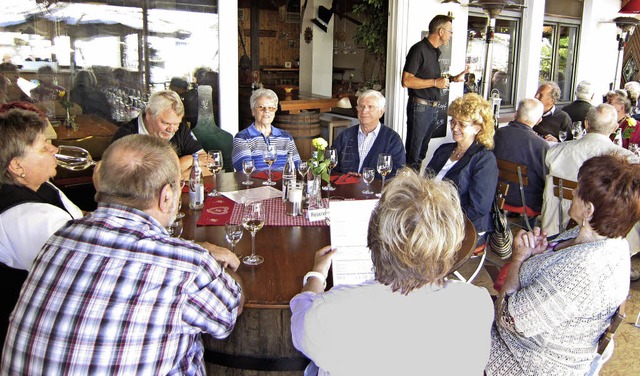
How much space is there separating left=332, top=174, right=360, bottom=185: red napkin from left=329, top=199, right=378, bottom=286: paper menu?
0.87 m

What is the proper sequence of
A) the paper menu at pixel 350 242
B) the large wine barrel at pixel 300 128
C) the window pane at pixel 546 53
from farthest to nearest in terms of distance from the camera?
1. the window pane at pixel 546 53
2. the large wine barrel at pixel 300 128
3. the paper menu at pixel 350 242

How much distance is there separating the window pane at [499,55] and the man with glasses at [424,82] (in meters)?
1.41

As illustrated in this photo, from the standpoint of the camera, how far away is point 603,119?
345 centimetres

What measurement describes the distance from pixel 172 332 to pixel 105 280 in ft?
0.66

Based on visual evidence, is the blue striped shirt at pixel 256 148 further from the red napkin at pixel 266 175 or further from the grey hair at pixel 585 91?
the grey hair at pixel 585 91

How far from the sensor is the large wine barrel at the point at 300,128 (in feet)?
17.9

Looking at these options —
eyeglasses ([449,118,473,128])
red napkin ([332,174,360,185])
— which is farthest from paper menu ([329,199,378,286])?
eyeglasses ([449,118,473,128])

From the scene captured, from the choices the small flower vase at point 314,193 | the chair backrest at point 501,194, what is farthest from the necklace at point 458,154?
the small flower vase at point 314,193

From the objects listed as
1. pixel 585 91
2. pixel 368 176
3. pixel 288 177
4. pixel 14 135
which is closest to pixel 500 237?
pixel 368 176

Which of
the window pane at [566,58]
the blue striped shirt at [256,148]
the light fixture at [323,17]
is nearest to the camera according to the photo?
the blue striped shirt at [256,148]

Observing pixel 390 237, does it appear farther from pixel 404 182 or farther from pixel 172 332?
pixel 172 332

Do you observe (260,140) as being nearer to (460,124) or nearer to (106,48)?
(460,124)

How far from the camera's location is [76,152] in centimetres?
303

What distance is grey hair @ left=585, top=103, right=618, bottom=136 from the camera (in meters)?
3.44
